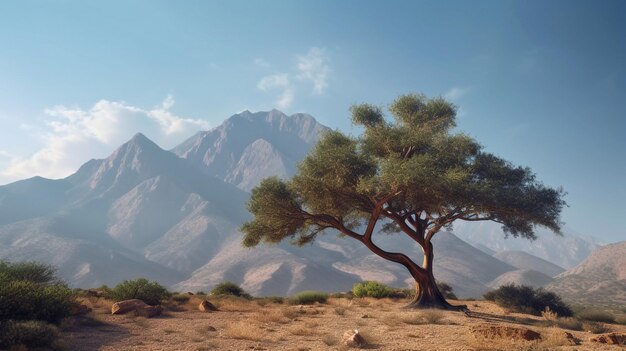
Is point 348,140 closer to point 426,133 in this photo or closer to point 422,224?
point 426,133

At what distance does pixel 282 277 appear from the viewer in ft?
561

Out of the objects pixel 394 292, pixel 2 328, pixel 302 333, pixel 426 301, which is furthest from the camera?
pixel 394 292

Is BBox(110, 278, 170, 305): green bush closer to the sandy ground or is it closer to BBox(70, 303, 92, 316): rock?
the sandy ground

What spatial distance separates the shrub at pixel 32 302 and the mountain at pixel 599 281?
102561 mm

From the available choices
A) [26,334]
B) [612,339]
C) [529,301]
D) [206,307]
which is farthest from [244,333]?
[529,301]

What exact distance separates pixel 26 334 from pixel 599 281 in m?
175

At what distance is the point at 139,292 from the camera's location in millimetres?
21031

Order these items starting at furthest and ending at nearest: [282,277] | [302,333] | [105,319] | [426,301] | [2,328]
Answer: [282,277] → [426,301] → [105,319] → [302,333] → [2,328]

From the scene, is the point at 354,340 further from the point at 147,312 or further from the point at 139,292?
the point at 139,292

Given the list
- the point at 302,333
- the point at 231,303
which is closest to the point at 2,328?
the point at 302,333

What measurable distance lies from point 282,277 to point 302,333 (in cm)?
16191

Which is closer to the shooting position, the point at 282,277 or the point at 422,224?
the point at 422,224

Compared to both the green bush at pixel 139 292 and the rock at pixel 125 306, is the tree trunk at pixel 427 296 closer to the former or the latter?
the green bush at pixel 139 292

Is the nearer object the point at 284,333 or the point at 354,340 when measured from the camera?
the point at 354,340
